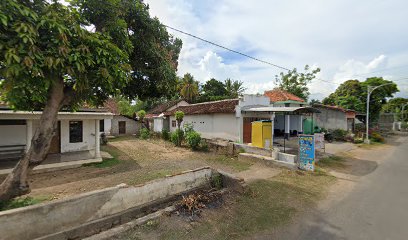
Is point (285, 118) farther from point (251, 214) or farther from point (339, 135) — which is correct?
point (251, 214)

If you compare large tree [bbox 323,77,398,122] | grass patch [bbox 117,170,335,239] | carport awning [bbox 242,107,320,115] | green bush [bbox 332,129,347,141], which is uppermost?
large tree [bbox 323,77,398,122]

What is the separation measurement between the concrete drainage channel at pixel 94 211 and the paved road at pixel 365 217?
223 centimetres

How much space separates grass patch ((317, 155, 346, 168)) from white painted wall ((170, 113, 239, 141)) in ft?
18.0

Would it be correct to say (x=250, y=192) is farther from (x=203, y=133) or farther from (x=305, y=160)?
(x=203, y=133)

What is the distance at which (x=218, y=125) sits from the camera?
A: 15734mm

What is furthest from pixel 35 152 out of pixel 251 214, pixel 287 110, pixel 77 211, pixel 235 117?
pixel 235 117

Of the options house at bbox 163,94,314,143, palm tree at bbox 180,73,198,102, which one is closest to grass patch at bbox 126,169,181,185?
house at bbox 163,94,314,143

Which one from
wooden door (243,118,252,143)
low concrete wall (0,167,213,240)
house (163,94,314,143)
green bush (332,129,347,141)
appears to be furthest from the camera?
green bush (332,129,347,141)

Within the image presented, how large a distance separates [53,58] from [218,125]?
13.1m

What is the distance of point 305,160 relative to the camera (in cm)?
898

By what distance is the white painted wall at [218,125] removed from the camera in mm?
14445

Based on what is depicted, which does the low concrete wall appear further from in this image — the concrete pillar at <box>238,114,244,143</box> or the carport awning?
the concrete pillar at <box>238,114,244,143</box>

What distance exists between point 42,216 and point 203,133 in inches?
542

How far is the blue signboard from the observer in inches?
345
